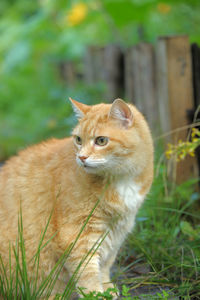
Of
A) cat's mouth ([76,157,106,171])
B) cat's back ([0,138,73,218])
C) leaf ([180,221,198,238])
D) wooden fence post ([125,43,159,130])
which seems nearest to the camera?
cat's mouth ([76,157,106,171])

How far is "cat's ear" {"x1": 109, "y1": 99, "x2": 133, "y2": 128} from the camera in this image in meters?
2.21

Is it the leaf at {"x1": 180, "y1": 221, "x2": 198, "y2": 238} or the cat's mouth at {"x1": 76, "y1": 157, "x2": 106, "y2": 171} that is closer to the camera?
the cat's mouth at {"x1": 76, "y1": 157, "x2": 106, "y2": 171}

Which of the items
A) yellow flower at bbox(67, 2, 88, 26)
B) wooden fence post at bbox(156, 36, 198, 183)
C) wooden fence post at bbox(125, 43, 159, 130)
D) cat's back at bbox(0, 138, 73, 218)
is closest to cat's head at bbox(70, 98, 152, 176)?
cat's back at bbox(0, 138, 73, 218)

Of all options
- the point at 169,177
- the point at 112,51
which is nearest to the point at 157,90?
the point at 169,177

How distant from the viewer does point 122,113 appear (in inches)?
88.7

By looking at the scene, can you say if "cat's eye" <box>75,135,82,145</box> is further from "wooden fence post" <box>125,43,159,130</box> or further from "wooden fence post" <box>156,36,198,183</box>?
"wooden fence post" <box>125,43,159,130</box>

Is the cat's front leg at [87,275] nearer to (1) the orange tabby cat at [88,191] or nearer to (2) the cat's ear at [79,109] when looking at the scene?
(1) the orange tabby cat at [88,191]

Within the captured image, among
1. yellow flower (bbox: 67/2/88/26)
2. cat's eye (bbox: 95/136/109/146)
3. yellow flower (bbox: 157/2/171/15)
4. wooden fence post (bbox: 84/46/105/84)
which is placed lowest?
cat's eye (bbox: 95/136/109/146)

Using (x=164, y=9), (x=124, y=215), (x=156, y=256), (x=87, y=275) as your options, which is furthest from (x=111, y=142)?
(x=164, y=9)

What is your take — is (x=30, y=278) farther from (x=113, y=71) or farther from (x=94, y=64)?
(x=94, y=64)

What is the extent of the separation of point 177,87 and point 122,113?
4.57 feet

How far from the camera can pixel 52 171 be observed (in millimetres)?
2477

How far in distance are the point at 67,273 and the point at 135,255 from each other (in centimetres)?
61

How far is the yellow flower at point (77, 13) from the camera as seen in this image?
263 inches
